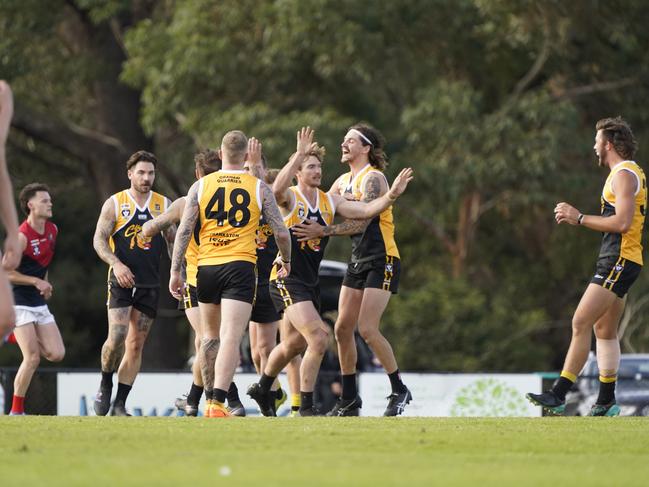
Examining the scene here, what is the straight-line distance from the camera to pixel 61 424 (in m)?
10.8

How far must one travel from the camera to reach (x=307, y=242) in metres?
13.0

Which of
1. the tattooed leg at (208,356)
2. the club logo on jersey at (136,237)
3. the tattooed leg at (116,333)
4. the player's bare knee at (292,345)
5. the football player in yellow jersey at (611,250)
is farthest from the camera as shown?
the club logo on jersey at (136,237)

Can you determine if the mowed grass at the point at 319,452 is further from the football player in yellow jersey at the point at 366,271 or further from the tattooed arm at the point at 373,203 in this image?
the tattooed arm at the point at 373,203

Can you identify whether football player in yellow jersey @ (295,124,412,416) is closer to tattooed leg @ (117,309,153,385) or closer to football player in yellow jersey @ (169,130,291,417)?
football player in yellow jersey @ (169,130,291,417)

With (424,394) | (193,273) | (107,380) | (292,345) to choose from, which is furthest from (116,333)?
(424,394)

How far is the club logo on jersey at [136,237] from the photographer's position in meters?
13.7

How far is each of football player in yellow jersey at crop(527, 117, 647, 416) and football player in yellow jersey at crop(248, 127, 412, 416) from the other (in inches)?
77.8

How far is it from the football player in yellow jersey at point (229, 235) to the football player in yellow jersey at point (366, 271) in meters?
1.11

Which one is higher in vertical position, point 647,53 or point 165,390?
point 647,53

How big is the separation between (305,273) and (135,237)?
194cm

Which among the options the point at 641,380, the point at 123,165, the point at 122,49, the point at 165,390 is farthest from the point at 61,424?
the point at 122,49

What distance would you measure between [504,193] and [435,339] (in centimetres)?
381

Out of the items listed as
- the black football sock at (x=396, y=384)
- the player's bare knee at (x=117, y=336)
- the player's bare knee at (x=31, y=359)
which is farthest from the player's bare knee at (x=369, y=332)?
the player's bare knee at (x=31, y=359)

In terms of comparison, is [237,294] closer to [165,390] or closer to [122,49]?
[165,390]
